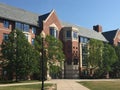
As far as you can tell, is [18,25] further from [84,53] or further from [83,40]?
[84,53]

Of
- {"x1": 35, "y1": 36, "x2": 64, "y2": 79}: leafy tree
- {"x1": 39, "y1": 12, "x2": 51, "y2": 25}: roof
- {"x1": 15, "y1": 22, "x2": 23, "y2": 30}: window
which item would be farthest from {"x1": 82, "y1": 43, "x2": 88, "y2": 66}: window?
{"x1": 15, "y1": 22, "x2": 23, "y2": 30}: window

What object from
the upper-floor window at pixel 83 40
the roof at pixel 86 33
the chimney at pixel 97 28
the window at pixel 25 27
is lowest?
the upper-floor window at pixel 83 40

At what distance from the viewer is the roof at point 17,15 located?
55719 mm

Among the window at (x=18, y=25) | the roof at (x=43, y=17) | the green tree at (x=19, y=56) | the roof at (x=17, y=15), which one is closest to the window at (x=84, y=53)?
the roof at (x=43, y=17)

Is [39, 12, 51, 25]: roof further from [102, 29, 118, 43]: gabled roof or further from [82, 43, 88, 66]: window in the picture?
[102, 29, 118, 43]: gabled roof

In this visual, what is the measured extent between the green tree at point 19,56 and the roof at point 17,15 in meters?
8.81

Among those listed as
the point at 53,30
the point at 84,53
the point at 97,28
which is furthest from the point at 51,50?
the point at 97,28

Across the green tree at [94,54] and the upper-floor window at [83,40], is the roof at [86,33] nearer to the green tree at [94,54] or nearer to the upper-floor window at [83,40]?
the upper-floor window at [83,40]

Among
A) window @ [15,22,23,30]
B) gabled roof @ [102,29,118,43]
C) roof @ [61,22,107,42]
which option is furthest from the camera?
gabled roof @ [102,29,118,43]

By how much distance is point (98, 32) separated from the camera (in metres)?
90.8

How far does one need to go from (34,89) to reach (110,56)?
42.2 m

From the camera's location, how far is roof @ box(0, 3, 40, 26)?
2194 inches

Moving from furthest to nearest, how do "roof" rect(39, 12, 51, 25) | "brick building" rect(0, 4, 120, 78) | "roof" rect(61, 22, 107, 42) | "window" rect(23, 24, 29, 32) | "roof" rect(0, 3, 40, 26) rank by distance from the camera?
"roof" rect(61, 22, 107, 42)
"roof" rect(39, 12, 51, 25)
"window" rect(23, 24, 29, 32)
"brick building" rect(0, 4, 120, 78)
"roof" rect(0, 3, 40, 26)

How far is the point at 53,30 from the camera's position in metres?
65.1
